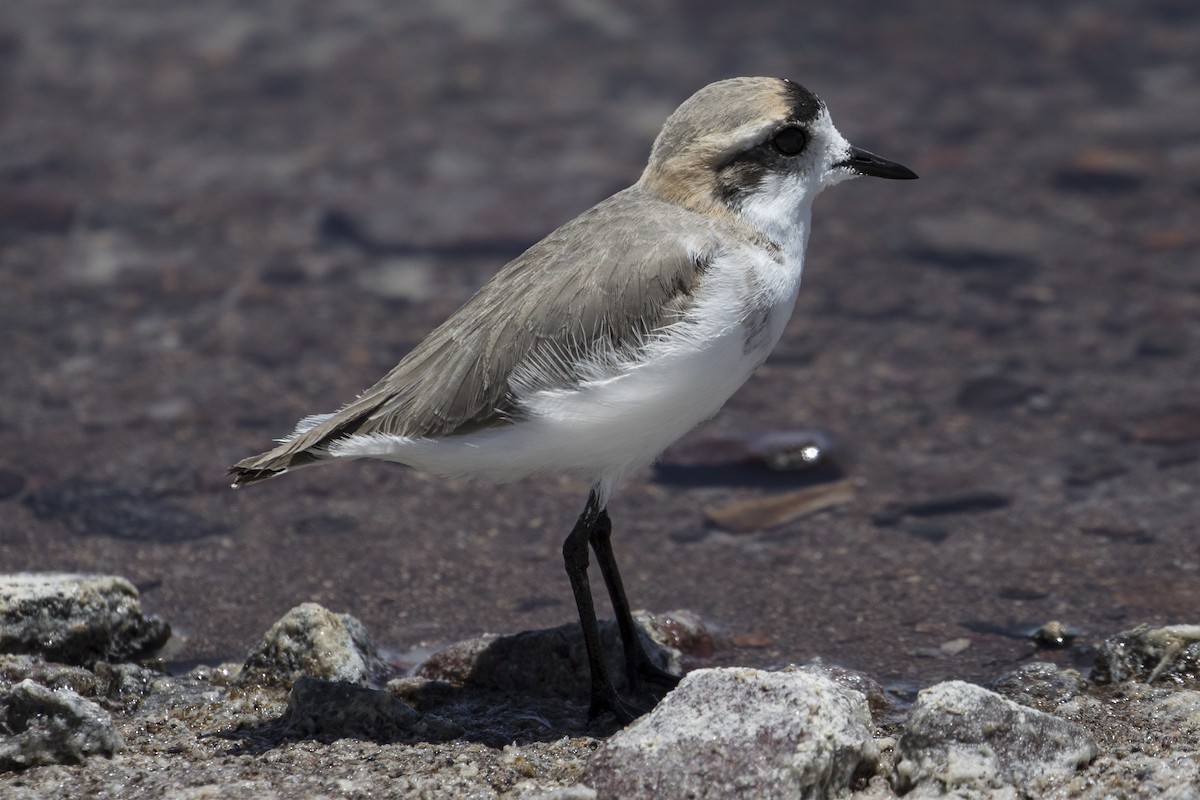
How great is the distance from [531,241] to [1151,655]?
6.29 metres

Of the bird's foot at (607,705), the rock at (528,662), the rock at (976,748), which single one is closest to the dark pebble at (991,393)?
the rock at (528,662)

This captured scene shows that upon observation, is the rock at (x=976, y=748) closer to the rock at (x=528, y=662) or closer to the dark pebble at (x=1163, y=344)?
the rock at (x=528, y=662)

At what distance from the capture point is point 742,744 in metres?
4.55

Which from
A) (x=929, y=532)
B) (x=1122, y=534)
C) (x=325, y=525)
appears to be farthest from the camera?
(x=325, y=525)

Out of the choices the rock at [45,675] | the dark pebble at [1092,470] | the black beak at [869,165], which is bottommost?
the rock at [45,675]

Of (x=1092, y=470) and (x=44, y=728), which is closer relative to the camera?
(x=44, y=728)

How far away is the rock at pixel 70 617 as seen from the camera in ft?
18.9

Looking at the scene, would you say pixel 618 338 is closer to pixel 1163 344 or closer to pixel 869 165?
pixel 869 165

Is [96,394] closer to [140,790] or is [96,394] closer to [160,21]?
[140,790]

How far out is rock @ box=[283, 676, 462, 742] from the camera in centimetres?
530

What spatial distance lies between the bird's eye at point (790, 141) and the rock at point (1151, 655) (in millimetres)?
2300

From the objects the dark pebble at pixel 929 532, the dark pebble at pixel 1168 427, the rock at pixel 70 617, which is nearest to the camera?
the rock at pixel 70 617

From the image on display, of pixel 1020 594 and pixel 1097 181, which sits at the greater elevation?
pixel 1097 181

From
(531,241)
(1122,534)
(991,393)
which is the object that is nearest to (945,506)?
(1122,534)
